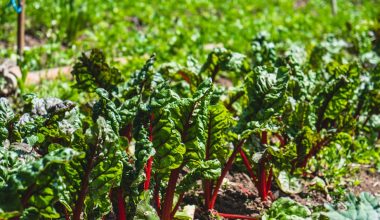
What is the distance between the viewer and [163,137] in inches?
102

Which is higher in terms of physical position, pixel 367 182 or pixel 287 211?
pixel 367 182

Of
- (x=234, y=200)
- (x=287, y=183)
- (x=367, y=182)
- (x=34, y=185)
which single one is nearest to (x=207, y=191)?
(x=234, y=200)

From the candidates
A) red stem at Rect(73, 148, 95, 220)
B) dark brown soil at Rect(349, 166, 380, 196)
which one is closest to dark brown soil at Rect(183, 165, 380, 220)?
dark brown soil at Rect(349, 166, 380, 196)

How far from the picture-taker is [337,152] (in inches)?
153

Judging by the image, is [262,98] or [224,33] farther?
[224,33]

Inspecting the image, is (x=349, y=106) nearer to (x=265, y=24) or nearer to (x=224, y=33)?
(x=224, y=33)

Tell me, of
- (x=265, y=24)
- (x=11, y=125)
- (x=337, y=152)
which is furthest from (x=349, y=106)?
(x=265, y=24)

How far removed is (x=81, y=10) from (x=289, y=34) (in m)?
2.43

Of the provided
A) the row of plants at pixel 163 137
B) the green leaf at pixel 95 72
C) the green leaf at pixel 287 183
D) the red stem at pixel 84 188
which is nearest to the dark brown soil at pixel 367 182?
the row of plants at pixel 163 137

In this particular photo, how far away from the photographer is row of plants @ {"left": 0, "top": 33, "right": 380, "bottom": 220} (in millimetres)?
2305

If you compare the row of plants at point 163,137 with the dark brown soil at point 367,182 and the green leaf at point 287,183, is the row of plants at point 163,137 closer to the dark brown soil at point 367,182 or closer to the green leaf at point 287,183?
the green leaf at point 287,183

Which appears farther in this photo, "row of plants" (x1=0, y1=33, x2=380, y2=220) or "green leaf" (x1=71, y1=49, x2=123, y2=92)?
"green leaf" (x1=71, y1=49, x2=123, y2=92)

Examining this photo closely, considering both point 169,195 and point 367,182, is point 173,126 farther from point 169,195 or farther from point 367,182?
point 367,182

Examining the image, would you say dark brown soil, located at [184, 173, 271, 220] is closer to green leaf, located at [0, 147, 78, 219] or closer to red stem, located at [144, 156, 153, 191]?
red stem, located at [144, 156, 153, 191]
